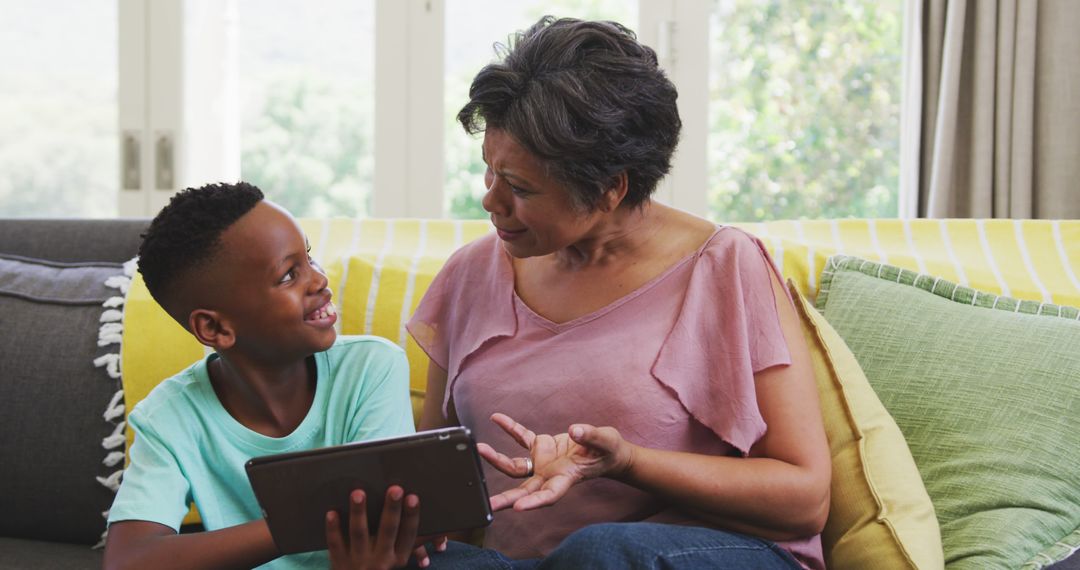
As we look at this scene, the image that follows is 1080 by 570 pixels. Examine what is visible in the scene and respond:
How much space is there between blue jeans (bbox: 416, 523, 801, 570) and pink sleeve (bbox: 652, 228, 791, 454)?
0.13 m

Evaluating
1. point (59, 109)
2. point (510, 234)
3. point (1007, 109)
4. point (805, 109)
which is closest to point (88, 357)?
point (510, 234)

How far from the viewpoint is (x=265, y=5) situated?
3111 millimetres

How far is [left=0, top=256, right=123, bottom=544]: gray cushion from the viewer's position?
1.73 metres

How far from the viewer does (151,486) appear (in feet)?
4.27

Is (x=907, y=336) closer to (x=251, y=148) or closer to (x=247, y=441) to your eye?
(x=247, y=441)

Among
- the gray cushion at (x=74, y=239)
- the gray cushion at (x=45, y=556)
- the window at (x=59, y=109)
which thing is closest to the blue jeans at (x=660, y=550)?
the gray cushion at (x=45, y=556)

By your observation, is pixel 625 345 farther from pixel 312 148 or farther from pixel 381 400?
pixel 312 148

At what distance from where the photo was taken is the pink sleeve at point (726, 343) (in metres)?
1.32

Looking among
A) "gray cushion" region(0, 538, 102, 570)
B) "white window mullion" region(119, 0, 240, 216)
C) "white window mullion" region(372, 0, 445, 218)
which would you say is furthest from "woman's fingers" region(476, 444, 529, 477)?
"white window mullion" region(119, 0, 240, 216)

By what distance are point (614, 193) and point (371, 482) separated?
514mm

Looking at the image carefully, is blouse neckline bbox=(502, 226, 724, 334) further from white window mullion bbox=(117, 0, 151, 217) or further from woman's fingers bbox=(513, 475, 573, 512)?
white window mullion bbox=(117, 0, 151, 217)

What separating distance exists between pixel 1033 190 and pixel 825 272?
1129 mm

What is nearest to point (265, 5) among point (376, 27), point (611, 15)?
point (376, 27)

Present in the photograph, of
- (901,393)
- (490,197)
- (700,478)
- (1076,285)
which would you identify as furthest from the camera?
(1076,285)
